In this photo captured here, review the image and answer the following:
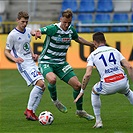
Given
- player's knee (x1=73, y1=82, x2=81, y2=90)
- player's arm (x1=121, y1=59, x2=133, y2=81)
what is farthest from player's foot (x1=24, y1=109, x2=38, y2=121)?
player's arm (x1=121, y1=59, x2=133, y2=81)

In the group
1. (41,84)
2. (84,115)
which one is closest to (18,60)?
(41,84)

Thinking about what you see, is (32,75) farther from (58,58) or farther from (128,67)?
(128,67)

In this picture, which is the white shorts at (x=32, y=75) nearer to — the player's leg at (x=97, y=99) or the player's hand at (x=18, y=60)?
the player's hand at (x=18, y=60)

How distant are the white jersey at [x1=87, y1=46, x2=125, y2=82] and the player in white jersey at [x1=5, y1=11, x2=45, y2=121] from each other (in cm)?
207

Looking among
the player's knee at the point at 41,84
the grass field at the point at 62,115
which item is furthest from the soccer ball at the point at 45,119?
the player's knee at the point at 41,84

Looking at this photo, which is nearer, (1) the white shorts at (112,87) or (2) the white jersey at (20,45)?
(1) the white shorts at (112,87)

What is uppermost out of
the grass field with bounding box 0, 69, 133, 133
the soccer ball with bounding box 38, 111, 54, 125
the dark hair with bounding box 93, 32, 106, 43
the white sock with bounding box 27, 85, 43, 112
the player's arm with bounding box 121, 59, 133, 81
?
the dark hair with bounding box 93, 32, 106, 43

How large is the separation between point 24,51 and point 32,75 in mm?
585

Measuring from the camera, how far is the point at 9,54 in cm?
1118

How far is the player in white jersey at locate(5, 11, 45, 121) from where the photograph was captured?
11.1m

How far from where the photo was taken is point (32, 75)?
11.3m

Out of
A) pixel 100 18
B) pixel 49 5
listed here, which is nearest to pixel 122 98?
pixel 100 18

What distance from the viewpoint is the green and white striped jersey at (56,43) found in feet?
35.8

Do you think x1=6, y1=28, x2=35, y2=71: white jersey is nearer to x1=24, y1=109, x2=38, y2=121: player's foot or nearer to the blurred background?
x1=24, y1=109, x2=38, y2=121: player's foot
